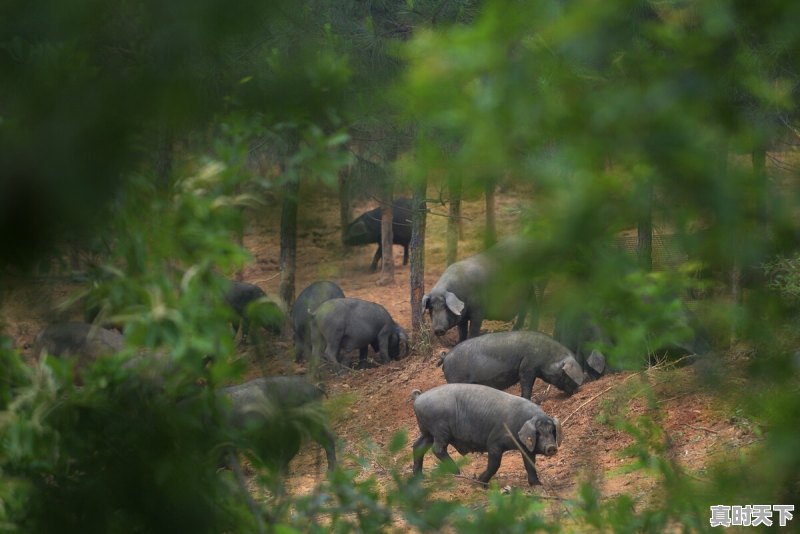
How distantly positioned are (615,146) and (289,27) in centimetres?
63

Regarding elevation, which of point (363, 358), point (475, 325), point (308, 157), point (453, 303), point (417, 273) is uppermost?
point (308, 157)

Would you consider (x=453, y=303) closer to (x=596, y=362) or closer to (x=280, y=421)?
(x=596, y=362)

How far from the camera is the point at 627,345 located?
224cm

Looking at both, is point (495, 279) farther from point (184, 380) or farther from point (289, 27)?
point (184, 380)

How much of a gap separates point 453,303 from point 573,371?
254 cm

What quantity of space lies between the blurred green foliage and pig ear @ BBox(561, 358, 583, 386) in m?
8.63

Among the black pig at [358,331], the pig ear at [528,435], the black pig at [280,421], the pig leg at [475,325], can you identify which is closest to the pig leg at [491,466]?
the pig ear at [528,435]

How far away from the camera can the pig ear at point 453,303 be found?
1305 centimetres

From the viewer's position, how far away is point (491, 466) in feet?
29.3

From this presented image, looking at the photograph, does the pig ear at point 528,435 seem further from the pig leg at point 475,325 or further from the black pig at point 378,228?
the black pig at point 378,228

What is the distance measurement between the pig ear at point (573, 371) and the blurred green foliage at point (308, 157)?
8.63 metres

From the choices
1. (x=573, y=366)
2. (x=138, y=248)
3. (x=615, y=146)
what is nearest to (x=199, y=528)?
(x=138, y=248)

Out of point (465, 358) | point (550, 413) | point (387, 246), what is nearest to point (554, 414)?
point (550, 413)

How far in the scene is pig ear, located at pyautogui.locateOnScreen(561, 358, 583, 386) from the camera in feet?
35.5
